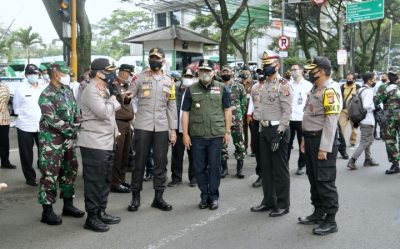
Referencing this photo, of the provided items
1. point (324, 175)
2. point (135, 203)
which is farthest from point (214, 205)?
point (324, 175)

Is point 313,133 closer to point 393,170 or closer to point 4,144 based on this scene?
point 393,170

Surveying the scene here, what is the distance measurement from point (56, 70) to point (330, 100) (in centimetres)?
311

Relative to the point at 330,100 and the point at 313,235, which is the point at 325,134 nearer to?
the point at 330,100

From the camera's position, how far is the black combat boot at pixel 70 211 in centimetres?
549

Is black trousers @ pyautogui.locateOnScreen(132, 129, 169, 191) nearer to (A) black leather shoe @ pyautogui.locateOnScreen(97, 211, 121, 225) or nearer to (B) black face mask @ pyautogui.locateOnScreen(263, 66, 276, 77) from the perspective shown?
(A) black leather shoe @ pyautogui.locateOnScreen(97, 211, 121, 225)

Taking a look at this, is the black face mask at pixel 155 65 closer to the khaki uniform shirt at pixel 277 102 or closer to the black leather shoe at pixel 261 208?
the khaki uniform shirt at pixel 277 102

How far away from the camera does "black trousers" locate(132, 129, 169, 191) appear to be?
5.72 meters

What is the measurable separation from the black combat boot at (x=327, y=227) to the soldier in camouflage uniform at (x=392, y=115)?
3.62 meters

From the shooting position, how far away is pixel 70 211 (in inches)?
217

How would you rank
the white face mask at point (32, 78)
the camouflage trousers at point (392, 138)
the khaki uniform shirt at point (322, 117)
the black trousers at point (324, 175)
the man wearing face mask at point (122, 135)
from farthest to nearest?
the camouflage trousers at point (392, 138)
the white face mask at point (32, 78)
the man wearing face mask at point (122, 135)
the black trousers at point (324, 175)
the khaki uniform shirt at point (322, 117)

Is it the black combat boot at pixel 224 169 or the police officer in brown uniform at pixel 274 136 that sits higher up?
the police officer in brown uniform at pixel 274 136

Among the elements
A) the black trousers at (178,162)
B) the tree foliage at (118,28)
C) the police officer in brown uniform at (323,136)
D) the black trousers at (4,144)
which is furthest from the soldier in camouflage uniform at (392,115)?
the tree foliage at (118,28)

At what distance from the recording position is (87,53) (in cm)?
1307

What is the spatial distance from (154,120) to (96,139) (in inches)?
38.0
